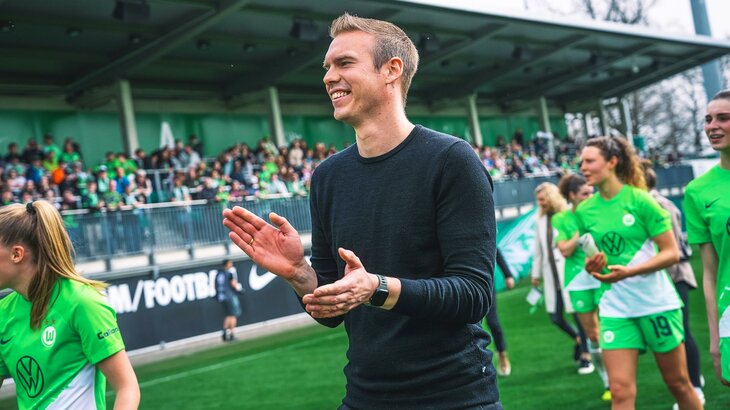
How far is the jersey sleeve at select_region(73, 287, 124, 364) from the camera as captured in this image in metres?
3.42

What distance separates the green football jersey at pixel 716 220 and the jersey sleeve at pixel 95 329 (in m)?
Result: 3.08

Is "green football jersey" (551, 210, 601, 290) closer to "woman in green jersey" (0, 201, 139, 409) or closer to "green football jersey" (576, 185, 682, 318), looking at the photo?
"green football jersey" (576, 185, 682, 318)

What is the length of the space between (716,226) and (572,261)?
3.78 m

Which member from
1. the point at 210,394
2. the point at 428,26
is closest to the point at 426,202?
the point at 210,394

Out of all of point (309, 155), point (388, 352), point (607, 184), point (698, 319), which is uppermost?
point (309, 155)

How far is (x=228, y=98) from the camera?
32500 millimetres

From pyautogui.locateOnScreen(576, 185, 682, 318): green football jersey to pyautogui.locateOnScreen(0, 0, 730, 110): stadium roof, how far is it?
1815cm

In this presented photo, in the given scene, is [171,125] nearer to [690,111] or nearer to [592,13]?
[592,13]

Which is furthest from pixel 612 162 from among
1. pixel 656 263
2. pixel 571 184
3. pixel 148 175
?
pixel 148 175

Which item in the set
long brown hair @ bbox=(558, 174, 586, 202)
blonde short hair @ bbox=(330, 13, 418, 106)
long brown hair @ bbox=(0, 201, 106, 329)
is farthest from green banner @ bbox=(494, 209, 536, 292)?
blonde short hair @ bbox=(330, 13, 418, 106)

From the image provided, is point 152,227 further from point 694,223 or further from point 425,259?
point 425,259

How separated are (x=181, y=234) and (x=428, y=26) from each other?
1350cm

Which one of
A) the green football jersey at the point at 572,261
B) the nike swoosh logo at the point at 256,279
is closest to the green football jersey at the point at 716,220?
the green football jersey at the point at 572,261

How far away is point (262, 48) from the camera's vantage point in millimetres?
28594
